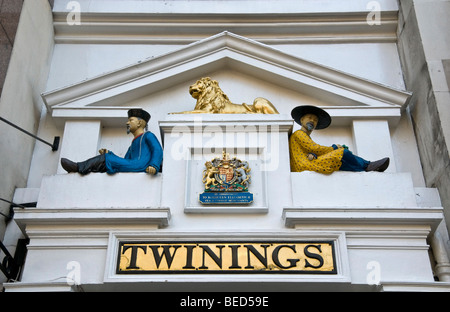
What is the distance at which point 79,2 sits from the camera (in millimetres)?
12641

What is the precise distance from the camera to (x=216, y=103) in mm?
10180

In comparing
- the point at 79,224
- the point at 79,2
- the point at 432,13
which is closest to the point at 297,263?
the point at 79,224

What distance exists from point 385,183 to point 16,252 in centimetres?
557

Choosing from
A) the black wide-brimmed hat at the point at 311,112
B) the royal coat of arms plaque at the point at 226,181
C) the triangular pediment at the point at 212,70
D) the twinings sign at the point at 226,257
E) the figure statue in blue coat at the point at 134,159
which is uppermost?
the triangular pediment at the point at 212,70

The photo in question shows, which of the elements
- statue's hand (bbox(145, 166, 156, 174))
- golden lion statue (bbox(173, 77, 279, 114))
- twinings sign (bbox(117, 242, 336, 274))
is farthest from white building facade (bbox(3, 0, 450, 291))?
golden lion statue (bbox(173, 77, 279, 114))

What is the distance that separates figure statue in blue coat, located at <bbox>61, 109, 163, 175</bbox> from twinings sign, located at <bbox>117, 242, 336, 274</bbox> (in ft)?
4.05

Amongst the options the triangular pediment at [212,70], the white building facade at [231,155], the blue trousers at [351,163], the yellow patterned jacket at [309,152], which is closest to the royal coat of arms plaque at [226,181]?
the white building facade at [231,155]

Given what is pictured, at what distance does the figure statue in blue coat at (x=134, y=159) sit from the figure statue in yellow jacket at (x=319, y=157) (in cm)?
202

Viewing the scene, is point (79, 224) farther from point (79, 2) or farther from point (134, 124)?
point (79, 2)

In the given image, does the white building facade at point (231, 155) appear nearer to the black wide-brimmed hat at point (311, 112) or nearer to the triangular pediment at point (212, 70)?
the triangular pediment at point (212, 70)

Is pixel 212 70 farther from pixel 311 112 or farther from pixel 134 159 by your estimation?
pixel 134 159

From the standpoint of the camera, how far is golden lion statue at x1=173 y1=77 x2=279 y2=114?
398 inches

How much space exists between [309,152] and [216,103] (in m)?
1.86

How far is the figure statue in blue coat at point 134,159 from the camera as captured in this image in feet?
29.7
